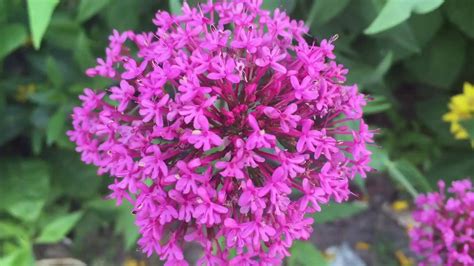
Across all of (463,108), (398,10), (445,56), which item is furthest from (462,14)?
(398,10)

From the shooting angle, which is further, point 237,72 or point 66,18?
point 66,18

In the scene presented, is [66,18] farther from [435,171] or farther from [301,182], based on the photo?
[435,171]

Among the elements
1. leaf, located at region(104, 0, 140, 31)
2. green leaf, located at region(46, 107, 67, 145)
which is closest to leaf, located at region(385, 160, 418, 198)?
leaf, located at region(104, 0, 140, 31)

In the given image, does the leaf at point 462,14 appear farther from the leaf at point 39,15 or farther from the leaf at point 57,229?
the leaf at point 57,229

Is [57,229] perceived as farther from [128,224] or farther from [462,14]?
[462,14]

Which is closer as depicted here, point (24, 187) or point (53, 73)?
point (53, 73)

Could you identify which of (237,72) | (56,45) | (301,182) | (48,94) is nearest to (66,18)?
(56,45)
